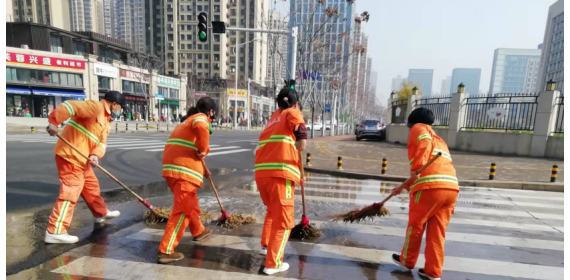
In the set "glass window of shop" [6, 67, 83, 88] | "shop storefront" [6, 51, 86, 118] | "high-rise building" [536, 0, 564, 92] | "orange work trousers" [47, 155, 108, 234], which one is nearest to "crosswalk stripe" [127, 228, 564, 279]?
"orange work trousers" [47, 155, 108, 234]

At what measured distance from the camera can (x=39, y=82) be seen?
30.0 metres

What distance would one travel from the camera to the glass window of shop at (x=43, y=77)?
2867cm

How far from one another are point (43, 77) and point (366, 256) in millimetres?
38096

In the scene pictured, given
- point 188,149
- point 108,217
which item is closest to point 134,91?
point 108,217

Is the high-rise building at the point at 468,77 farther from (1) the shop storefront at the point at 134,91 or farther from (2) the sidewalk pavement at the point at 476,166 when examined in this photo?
(2) the sidewalk pavement at the point at 476,166

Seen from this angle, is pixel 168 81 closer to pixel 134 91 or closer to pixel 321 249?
pixel 134 91

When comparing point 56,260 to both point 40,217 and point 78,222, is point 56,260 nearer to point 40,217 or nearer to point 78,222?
point 78,222

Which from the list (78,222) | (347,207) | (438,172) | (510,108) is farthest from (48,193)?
(510,108)

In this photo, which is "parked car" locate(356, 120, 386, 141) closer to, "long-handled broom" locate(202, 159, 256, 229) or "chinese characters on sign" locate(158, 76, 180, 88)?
"long-handled broom" locate(202, 159, 256, 229)

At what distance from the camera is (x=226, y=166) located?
9219mm

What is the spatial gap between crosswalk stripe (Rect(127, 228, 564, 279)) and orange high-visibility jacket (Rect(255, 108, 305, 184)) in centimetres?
110

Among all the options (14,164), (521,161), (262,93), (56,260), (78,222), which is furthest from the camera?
(262,93)

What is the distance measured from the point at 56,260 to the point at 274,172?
7.78 feet

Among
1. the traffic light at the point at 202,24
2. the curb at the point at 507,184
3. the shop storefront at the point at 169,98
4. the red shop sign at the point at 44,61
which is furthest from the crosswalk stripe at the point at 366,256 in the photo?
the shop storefront at the point at 169,98
